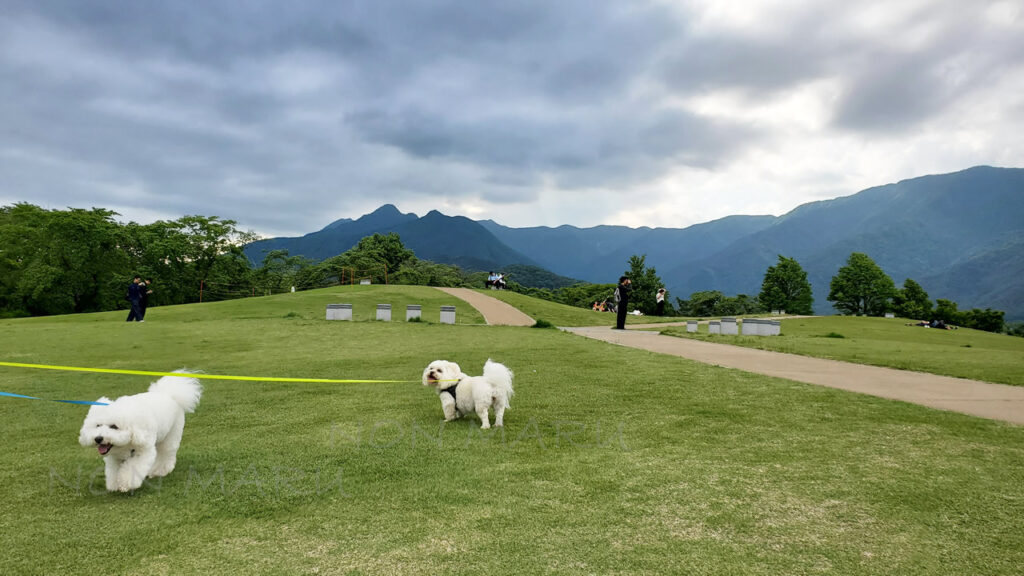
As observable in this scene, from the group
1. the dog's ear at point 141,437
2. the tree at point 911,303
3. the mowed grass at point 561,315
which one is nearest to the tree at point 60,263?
the mowed grass at point 561,315

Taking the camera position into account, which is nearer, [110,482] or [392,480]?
[110,482]

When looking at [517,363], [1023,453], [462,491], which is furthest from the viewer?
[517,363]

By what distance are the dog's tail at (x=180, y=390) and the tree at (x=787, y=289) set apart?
74.0 m

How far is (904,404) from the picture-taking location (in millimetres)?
6949

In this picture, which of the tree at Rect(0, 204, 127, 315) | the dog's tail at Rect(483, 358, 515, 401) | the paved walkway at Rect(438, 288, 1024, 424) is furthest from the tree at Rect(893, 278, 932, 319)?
the tree at Rect(0, 204, 127, 315)

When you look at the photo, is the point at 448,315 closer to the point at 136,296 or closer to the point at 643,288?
the point at 136,296

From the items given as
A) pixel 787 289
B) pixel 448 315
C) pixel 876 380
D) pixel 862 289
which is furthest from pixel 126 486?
pixel 862 289

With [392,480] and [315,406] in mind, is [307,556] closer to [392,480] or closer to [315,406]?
[392,480]

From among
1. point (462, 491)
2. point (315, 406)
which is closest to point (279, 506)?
point (462, 491)

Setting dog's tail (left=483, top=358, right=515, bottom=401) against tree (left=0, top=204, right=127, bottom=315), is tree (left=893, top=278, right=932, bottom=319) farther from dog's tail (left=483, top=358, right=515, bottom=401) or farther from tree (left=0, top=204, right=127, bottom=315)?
tree (left=0, top=204, right=127, bottom=315)

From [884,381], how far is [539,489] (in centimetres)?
849

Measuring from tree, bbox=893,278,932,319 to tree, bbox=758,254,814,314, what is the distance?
9838 millimetres

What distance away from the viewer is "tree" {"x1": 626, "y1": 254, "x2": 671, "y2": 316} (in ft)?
224

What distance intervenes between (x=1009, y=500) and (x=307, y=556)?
520cm
